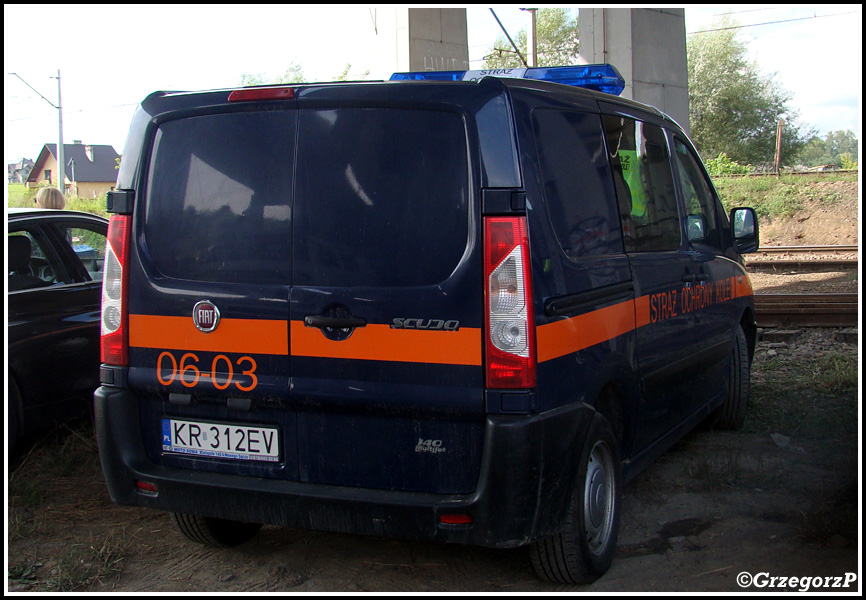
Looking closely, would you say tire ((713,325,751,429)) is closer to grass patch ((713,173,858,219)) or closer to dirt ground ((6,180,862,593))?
dirt ground ((6,180,862,593))

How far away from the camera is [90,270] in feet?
18.6

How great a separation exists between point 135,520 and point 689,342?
304cm

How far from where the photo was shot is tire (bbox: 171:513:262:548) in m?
3.83

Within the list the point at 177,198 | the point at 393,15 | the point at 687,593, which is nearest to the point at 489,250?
the point at 177,198

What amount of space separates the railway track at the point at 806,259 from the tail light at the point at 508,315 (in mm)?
13722

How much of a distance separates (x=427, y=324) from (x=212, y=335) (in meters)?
0.88

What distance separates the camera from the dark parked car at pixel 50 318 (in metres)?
5.02

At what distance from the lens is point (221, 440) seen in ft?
10.8

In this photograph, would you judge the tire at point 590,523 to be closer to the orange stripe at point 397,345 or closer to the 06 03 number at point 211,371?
the orange stripe at point 397,345

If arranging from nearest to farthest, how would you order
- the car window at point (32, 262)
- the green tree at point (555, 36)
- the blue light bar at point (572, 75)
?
the blue light bar at point (572, 75) → the car window at point (32, 262) → the green tree at point (555, 36)

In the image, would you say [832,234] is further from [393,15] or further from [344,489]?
[344,489]

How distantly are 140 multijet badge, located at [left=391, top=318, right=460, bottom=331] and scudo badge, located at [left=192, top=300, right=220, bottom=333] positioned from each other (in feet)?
2.42

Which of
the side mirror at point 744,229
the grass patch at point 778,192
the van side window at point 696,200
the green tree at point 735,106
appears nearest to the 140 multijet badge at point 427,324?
the van side window at point 696,200

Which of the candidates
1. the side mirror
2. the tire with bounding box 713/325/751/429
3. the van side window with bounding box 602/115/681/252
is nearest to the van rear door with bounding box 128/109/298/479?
the van side window with bounding box 602/115/681/252
